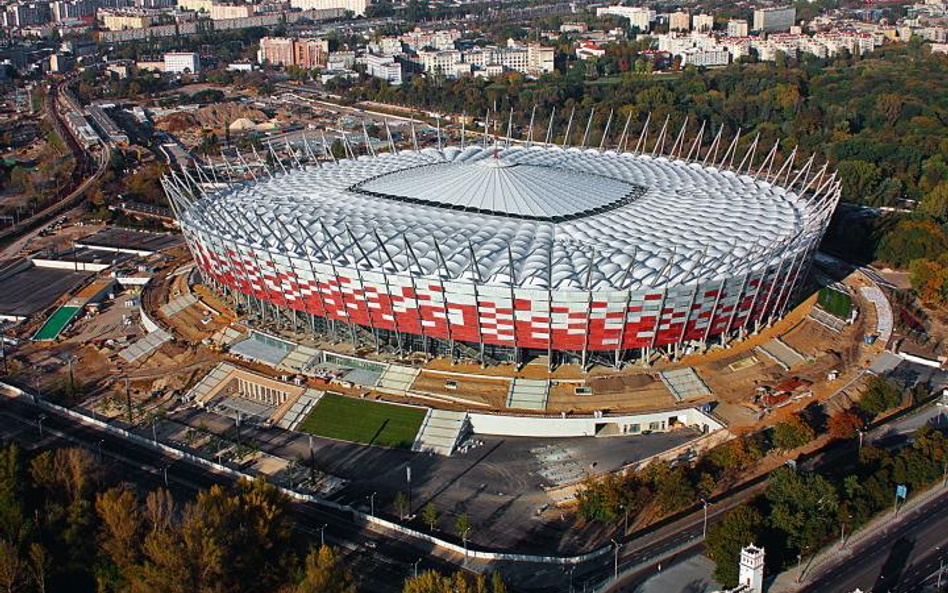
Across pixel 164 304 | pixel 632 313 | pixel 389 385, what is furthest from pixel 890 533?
pixel 164 304

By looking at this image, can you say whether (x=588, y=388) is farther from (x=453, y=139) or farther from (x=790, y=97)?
(x=790, y=97)

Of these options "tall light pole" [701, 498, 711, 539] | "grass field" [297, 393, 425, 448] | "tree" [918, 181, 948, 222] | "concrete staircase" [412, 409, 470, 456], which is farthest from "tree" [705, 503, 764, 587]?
"tree" [918, 181, 948, 222]

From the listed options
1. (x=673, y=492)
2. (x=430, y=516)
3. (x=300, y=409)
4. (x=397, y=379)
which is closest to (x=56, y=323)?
(x=300, y=409)

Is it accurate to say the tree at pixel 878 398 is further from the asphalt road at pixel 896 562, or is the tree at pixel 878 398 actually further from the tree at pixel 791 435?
the asphalt road at pixel 896 562

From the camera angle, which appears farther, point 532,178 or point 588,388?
point 532,178

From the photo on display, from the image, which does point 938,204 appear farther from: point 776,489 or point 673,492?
point 673,492

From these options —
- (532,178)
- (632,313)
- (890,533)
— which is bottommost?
(890,533)

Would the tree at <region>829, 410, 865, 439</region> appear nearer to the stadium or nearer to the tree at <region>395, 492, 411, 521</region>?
the stadium
